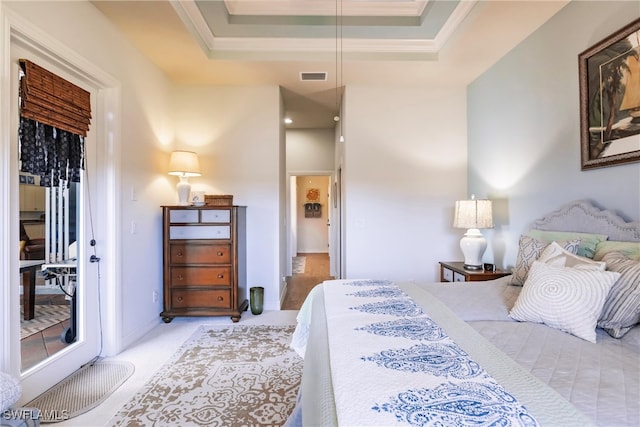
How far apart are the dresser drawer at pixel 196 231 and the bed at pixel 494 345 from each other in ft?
5.41

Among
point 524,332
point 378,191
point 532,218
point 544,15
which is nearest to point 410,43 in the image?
point 544,15

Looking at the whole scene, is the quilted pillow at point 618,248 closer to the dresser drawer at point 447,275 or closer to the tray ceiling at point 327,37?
the dresser drawer at point 447,275

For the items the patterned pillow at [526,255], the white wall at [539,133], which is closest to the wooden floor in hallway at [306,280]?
the white wall at [539,133]

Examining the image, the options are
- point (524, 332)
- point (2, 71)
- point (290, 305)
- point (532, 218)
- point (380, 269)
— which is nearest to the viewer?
point (524, 332)

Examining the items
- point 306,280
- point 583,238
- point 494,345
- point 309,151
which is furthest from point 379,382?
point 309,151

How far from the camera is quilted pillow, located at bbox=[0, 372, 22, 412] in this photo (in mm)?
1271

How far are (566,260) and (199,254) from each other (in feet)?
10.0

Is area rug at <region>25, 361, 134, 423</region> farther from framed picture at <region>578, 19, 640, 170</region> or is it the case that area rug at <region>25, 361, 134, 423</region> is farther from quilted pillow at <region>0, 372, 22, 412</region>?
framed picture at <region>578, 19, 640, 170</region>

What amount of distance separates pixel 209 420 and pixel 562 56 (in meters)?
3.43

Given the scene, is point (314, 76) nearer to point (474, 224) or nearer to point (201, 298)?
point (474, 224)

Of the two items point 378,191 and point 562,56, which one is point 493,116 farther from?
point 378,191

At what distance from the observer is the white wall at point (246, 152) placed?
3.80 meters

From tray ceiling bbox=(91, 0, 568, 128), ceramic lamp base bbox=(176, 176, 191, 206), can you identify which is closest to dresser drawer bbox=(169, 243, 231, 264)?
ceramic lamp base bbox=(176, 176, 191, 206)

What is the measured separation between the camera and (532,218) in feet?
8.89
